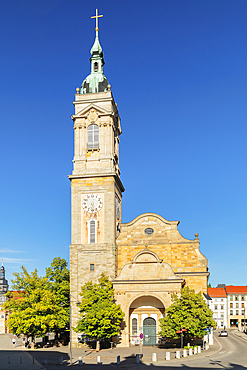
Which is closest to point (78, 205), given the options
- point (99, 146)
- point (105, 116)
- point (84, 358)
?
point (99, 146)

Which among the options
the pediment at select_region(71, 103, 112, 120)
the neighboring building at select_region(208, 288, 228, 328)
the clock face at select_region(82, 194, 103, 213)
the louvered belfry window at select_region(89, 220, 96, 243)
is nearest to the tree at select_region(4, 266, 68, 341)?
the louvered belfry window at select_region(89, 220, 96, 243)

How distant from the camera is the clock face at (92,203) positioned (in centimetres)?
5578

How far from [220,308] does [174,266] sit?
8854 cm

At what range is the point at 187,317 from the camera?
45000 millimetres

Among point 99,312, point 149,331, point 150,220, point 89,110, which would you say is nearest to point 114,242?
point 150,220

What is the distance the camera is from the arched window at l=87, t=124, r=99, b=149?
5812 centimetres

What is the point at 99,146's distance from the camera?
5775 centimetres

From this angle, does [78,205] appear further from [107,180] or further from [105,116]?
[105,116]

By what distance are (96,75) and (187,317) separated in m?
36.3

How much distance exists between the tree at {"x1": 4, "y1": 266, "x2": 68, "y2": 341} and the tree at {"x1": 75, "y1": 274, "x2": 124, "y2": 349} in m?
3.39

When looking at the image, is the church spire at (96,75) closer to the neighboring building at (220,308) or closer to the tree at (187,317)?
the tree at (187,317)

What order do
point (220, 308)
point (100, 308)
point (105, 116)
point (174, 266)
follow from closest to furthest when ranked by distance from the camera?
point (100, 308)
point (174, 266)
point (105, 116)
point (220, 308)

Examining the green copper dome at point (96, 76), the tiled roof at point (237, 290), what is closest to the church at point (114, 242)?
the green copper dome at point (96, 76)

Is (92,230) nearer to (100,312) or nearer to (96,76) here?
(100,312)
